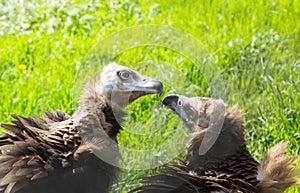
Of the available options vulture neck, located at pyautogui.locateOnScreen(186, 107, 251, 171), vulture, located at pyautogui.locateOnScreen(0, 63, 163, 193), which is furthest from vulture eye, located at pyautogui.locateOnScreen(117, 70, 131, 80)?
vulture neck, located at pyautogui.locateOnScreen(186, 107, 251, 171)

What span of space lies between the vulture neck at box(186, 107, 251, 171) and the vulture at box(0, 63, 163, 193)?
1.43 feet

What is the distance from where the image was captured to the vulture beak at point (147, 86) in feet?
18.7

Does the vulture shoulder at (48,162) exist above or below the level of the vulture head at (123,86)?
below

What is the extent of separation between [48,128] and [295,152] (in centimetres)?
224

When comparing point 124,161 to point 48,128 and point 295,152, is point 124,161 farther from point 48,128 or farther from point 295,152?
point 295,152

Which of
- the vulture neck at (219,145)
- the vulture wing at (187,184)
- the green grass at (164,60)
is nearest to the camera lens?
the vulture wing at (187,184)

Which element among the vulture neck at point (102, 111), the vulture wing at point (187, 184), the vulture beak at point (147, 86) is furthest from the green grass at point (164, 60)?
the vulture wing at point (187, 184)

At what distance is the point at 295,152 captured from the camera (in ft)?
22.8

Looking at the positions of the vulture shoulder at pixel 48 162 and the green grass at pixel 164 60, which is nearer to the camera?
the vulture shoulder at pixel 48 162

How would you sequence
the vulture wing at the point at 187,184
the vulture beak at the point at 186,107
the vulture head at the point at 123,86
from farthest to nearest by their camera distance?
the vulture beak at the point at 186,107, the vulture head at the point at 123,86, the vulture wing at the point at 187,184

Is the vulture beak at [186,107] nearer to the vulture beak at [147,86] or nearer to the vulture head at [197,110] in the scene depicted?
the vulture head at [197,110]

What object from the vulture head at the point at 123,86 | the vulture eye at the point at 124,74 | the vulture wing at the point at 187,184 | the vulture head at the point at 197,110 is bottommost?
the vulture wing at the point at 187,184

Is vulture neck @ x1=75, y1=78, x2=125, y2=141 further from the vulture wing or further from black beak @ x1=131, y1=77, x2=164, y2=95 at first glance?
the vulture wing

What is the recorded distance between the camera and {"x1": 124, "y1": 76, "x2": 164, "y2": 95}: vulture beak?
225 inches
